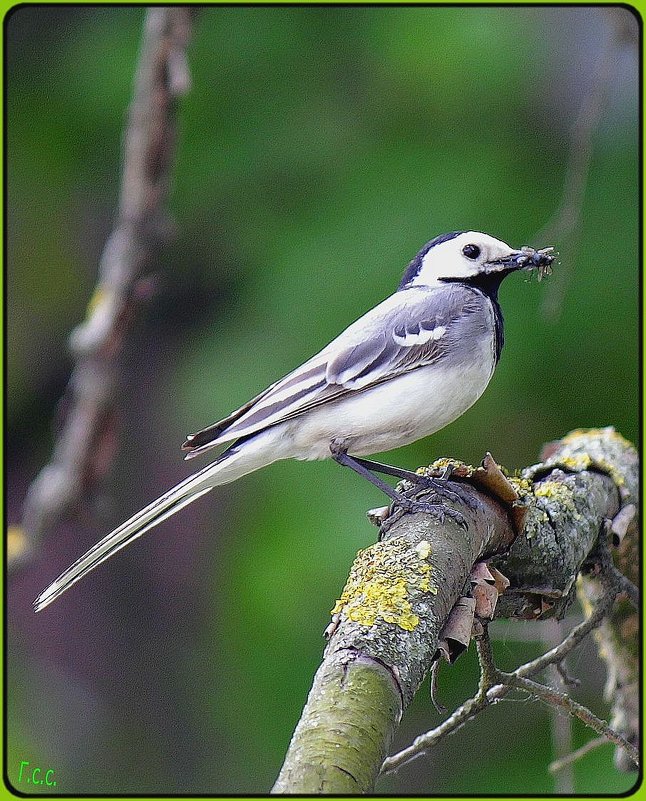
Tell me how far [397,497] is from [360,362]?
50cm

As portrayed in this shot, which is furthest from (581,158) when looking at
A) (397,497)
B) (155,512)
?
(155,512)

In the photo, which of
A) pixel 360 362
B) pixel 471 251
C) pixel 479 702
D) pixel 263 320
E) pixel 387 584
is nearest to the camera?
pixel 387 584

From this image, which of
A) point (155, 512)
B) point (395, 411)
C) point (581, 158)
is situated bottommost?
point (155, 512)

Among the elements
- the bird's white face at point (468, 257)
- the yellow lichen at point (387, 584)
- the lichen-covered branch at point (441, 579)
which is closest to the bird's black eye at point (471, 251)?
the bird's white face at point (468, 257)

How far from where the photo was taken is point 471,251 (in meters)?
3.23

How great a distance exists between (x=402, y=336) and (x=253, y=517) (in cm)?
143

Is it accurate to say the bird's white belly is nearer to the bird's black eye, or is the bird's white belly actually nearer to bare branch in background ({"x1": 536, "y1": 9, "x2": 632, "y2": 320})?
the bird's black eye

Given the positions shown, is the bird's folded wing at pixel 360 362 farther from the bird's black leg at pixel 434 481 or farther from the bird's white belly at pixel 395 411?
the bird's black leg at pixel 434 481

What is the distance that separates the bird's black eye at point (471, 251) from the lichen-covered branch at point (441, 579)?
2.26 feet

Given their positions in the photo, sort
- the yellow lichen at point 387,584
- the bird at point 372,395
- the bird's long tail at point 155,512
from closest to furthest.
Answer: the yellow lichen at point 387,584 → the bird's long tail at point 155,512 → the bird at point 372,395

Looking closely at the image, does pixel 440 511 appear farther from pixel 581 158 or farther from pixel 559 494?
pixel 581 158

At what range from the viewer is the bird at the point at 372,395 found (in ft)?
9.15

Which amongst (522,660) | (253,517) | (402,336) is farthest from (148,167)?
(522,660)

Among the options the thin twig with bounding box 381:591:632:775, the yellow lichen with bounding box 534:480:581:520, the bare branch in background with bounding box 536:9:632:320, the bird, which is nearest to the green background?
the bare branch in background with bounding box 536:9:632:320
